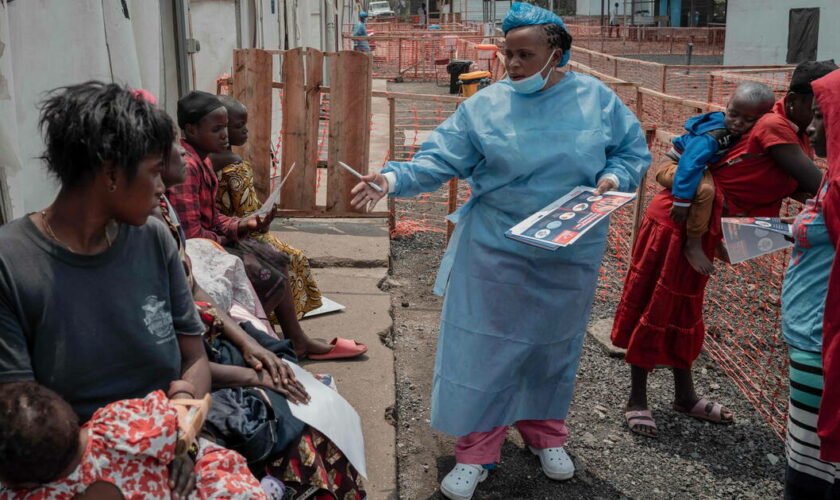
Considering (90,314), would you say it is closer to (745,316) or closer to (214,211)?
(214,211)

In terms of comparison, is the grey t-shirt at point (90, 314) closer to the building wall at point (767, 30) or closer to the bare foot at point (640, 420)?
the bare foot at point (640, 420)

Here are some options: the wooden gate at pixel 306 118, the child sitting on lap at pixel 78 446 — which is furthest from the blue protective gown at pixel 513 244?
the wooden gate at pixel 306 118

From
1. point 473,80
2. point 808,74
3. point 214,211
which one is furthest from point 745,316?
point 473,80

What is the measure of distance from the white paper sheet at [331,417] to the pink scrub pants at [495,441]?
639 millimetres

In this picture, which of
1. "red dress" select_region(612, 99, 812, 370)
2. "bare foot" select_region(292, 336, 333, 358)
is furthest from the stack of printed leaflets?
"bare foot" select_region(292, 336, 333, 358)

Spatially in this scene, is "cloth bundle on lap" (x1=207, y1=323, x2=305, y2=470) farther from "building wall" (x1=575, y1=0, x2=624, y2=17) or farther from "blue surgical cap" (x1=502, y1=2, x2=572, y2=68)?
"building wall" (x1=575, y1=0, x2=624, y2=17)

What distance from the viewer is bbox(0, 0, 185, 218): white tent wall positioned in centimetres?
321

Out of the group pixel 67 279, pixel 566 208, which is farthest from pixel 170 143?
pixel 566 208

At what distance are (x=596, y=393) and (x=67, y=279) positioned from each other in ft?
10.2

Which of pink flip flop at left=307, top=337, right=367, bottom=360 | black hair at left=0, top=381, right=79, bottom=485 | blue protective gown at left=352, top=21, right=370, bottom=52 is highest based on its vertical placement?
blue protective gown at left=352, top=21, right=370, bottom=52

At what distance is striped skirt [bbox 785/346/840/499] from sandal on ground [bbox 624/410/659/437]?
1226mm

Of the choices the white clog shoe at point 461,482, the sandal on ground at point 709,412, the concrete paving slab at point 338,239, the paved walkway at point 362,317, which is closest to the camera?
the white clog shoe at point 461,482

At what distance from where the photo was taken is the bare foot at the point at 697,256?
3.78 m

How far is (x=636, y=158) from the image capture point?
341 centimetres
